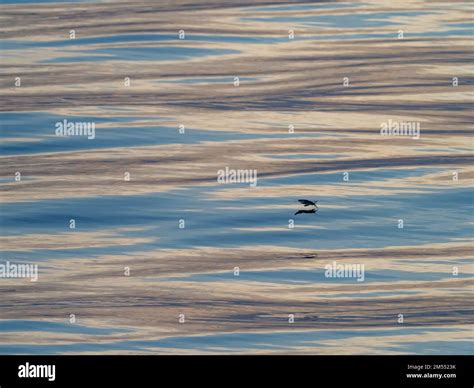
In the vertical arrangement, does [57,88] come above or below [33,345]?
above

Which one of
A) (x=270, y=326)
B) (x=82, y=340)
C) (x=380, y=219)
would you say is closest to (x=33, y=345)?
(x=82, y=340)

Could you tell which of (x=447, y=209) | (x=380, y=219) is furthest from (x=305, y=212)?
(x=447, y=209)

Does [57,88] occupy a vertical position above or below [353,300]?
above

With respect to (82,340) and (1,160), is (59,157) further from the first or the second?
(82,340)

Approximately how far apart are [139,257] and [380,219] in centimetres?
224

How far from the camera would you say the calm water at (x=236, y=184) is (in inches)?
360

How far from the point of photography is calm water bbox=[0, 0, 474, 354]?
914cm

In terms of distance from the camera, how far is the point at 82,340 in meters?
9.13

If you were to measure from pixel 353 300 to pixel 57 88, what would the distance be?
3.37 metres

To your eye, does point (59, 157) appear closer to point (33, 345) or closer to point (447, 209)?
point (33, 345)

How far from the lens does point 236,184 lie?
926cm

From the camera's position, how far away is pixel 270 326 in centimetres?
909
